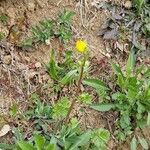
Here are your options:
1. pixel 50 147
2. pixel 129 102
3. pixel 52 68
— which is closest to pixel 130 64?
Result: pixel 129 102

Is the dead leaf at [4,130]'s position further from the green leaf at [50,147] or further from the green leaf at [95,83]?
the green leaf at [95,83]

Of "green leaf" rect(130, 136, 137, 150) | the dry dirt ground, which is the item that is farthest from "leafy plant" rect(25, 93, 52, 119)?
"green leaf" rect(130, 136, 137, 150)

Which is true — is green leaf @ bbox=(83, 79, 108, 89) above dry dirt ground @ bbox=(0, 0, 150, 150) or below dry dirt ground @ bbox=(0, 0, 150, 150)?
below

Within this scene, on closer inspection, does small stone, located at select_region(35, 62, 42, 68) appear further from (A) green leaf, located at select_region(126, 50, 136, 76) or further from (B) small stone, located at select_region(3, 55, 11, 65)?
(A) green leaf, located at select_region(126, 50, 136, 76)

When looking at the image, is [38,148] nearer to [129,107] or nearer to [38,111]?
[38,111]

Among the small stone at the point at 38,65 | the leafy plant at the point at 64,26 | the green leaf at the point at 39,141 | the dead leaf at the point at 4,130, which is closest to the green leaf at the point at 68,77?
the small stone at the point at 38,65

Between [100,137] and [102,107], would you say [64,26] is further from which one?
[100,137]

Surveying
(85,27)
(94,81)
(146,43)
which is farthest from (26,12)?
(146,43)
